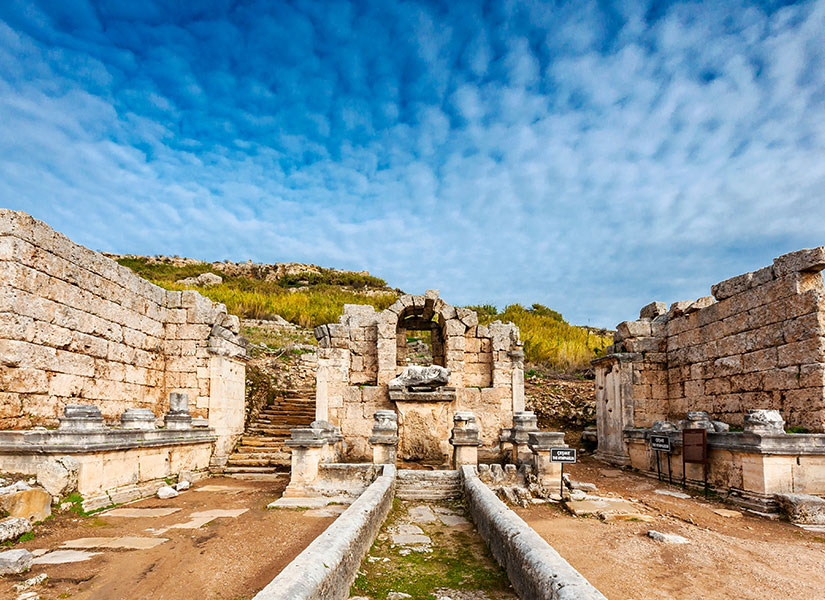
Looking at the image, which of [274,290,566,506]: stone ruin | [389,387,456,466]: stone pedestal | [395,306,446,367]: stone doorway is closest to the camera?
[274,290,566,506]: stone ruin

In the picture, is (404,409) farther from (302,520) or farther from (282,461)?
(302,520)

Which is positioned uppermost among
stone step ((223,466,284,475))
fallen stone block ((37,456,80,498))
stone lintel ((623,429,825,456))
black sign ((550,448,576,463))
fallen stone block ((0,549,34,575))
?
stone lintel ((623,429,825,456))

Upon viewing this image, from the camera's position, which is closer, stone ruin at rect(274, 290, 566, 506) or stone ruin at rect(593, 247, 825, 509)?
stone ruin at rect(593, 247, 825, 509)

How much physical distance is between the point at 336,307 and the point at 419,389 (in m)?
18.0

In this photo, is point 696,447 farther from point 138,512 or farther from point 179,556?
point 138,512

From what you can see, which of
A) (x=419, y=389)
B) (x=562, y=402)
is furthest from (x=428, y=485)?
(x=562, y=402)

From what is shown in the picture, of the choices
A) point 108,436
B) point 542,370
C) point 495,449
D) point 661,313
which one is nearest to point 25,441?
point 108,436

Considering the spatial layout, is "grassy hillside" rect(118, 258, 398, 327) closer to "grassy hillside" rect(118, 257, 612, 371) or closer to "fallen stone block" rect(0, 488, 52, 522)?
"grassy hillside" rect(118, 257, 612, 371)

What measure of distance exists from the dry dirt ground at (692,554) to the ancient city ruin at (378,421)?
0.29 m

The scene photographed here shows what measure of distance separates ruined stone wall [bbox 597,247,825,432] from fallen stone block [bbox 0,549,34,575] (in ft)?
34.1

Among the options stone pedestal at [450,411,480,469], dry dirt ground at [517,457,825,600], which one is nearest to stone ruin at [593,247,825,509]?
dry dirt ground at [517,457,825,600]

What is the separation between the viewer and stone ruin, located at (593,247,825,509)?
296 inches

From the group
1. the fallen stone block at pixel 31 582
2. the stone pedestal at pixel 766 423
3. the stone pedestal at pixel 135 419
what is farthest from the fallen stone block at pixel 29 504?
the stone pedestal at pixel 766 423

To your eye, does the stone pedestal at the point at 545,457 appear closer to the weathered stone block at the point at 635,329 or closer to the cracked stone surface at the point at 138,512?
the weathered stone block at the point at 635,329
